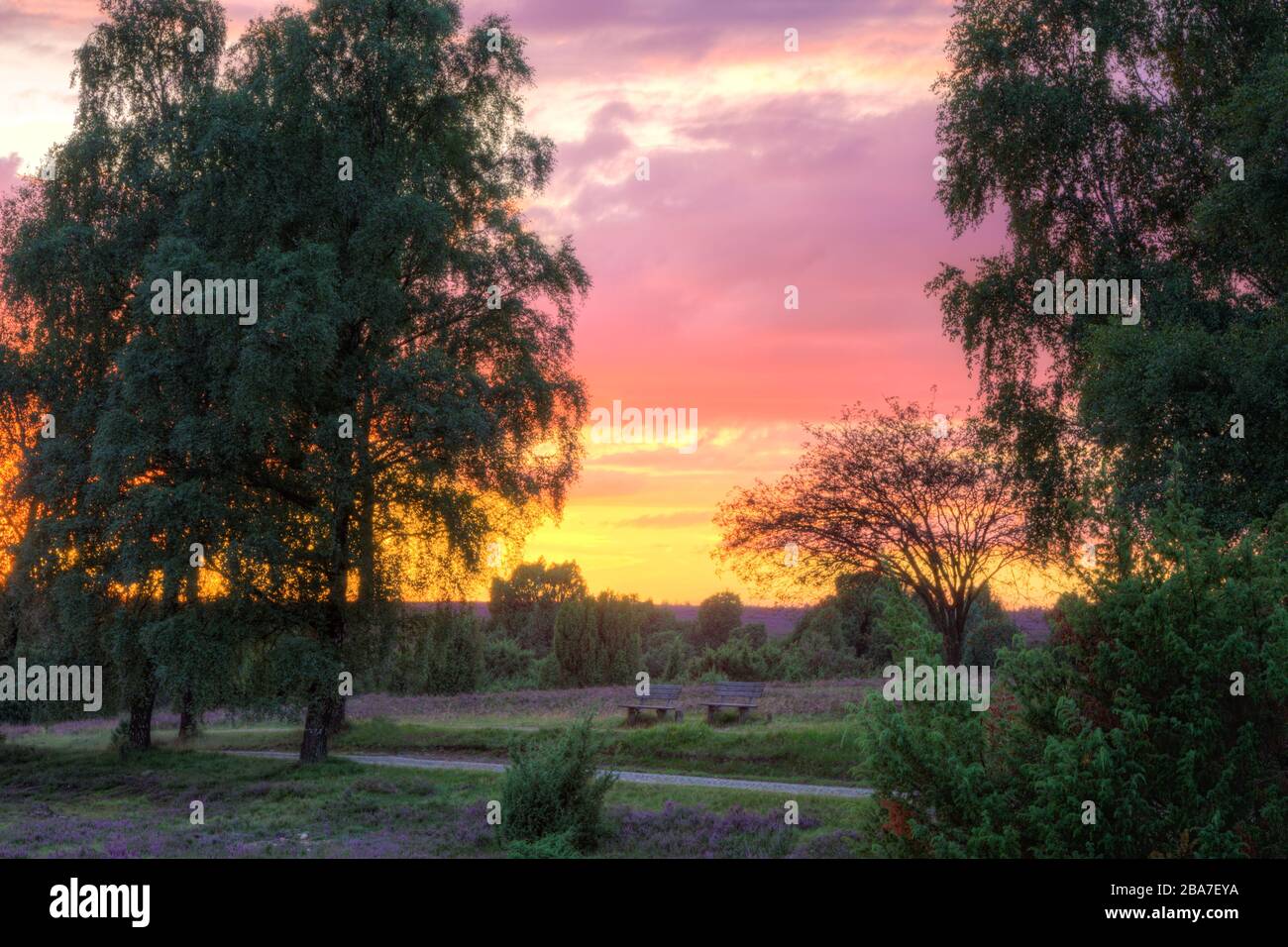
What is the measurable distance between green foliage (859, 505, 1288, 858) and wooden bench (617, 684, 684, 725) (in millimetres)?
18743

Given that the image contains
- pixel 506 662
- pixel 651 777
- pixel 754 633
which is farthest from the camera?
pixel 754 633

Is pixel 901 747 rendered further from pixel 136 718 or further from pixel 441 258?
pixel 136 718

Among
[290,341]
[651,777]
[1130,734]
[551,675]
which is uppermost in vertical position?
[290,341]

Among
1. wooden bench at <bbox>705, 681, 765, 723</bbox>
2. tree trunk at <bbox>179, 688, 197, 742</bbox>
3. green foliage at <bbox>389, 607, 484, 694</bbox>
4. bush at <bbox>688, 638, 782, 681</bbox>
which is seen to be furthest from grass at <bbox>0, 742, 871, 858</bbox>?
bush at <bbox>688, 638, 782, 681</bbox>

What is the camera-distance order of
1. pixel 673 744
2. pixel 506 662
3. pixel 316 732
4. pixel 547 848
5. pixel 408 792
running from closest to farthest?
pixel 547 848
pixel 408 792
pixel 316 732
pixel 673 744
pixel 506 662

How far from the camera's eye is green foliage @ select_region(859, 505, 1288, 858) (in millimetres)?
9422

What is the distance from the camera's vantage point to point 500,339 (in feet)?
88.2

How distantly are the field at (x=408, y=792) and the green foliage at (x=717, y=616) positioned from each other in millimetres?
38048

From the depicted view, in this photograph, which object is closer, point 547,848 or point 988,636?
point 547,848

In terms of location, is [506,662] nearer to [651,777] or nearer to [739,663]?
[739,663]

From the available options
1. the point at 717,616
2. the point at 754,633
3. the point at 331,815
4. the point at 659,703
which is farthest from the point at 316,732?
the point at 717,616

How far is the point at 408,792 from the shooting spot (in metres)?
20.9

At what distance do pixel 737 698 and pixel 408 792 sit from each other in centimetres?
1057
